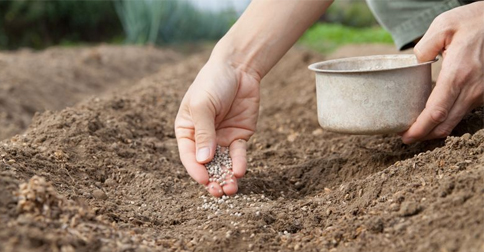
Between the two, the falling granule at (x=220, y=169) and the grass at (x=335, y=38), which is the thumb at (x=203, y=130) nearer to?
the falling granule at (x=220, y=169)

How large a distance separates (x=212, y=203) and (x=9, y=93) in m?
3.49

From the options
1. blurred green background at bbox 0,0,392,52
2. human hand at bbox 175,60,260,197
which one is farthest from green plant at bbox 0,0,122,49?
human hand at bbox 175,60,260,197

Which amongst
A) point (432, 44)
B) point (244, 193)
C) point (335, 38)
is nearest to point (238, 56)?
point (244, 193)

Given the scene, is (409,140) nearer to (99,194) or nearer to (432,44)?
(432,44)

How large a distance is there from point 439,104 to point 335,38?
741 cm

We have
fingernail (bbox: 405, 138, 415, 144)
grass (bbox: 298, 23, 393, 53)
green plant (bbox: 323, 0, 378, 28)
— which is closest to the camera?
fingernail (bbox: 405, 138, 415, 144)

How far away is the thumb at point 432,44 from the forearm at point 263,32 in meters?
0.51

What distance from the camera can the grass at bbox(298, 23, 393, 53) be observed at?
8250mm

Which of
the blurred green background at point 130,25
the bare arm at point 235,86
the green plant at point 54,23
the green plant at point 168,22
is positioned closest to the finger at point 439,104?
the bare arm at point 235,86

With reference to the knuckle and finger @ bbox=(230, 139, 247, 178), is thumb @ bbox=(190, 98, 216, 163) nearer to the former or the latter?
finger @ bbox=(230, 139, 247, 178)

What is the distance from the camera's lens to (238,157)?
2.47m

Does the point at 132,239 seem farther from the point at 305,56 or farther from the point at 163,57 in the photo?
the point at 163,57

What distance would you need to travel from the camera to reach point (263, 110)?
14.9 ft

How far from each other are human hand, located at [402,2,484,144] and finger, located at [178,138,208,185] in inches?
34.5
